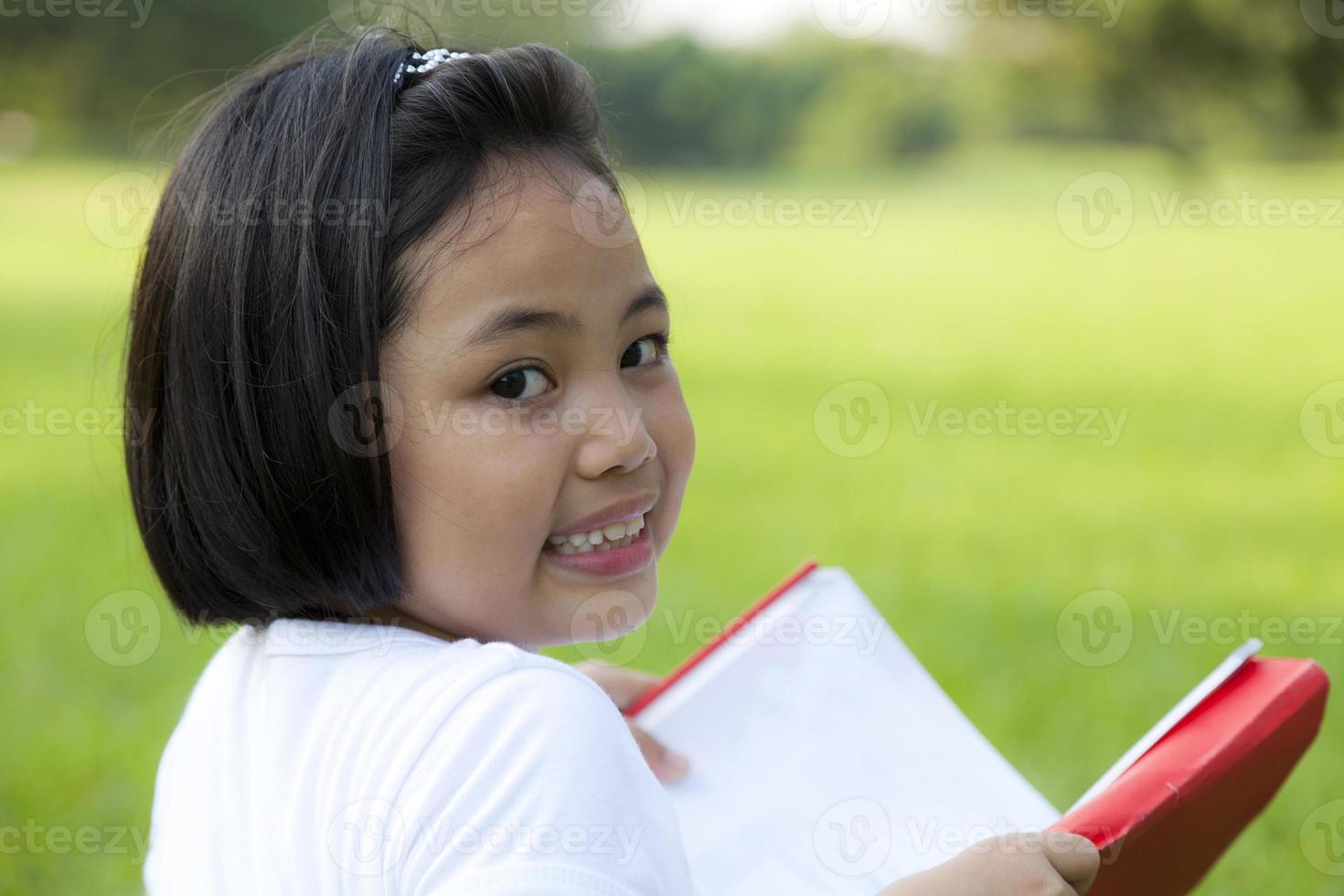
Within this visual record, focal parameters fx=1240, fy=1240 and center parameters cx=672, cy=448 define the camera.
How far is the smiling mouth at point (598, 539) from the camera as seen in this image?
1.10 m

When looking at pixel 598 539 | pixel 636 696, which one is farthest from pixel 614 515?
pixel 636 696

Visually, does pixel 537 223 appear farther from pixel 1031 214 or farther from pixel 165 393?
pixel 1031 214

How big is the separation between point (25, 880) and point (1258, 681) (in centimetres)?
183

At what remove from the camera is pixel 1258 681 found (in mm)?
1298

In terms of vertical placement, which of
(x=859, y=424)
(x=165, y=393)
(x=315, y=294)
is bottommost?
(x=859, y=424)

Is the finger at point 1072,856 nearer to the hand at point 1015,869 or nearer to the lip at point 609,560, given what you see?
the hand at point 1015,869

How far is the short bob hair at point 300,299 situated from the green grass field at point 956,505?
64cm

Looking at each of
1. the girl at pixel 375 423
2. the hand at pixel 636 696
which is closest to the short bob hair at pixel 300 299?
the girl at pixel 375 423

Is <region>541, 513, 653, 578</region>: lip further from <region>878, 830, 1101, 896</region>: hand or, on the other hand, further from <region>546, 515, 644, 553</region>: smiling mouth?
<region>878, 830, 1101, 896</region>: hand

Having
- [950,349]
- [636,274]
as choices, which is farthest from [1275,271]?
[636,274]

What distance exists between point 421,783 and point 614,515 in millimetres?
331

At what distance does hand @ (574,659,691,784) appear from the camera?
1.50m

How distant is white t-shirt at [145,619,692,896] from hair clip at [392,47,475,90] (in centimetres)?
49

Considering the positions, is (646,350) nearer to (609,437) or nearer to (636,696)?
(609,437)
